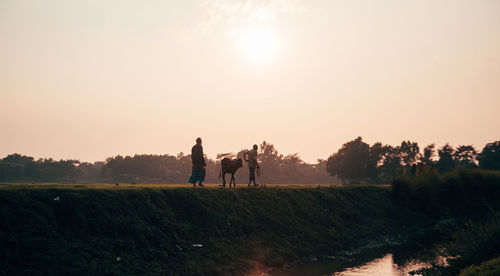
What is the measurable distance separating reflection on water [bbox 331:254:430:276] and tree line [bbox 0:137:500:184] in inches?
2489

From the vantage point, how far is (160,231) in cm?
1972

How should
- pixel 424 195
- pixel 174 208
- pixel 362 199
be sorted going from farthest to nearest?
pixel 424 195
pixel 362 199
pixel 174 208

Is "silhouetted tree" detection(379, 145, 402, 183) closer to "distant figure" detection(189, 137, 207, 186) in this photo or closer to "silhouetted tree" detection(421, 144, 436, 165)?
"silhouetted tree" detection(421, 144, 436, 165)

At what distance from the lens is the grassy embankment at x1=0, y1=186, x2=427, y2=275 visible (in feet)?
49.8

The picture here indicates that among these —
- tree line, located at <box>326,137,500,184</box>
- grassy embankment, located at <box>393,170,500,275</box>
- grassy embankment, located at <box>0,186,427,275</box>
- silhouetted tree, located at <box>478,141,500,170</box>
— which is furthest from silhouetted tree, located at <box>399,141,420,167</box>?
grassy embankment, located at <box>0,186,427,275</box>

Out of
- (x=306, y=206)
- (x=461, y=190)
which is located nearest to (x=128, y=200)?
(x=306, y=206)

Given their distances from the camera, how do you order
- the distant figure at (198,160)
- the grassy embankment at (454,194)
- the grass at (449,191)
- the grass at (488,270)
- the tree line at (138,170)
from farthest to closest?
the tree line at (138,170) < the grass at (449,191) < the grassy embankment at (454,194) < the distant figure at (198,160) < the grass at (488,270)

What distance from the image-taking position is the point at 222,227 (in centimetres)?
2316

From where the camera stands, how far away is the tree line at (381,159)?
106 metres

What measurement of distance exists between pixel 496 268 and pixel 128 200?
16866 millimetres

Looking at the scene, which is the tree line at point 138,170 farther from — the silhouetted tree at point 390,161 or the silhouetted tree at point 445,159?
the silhouetted tree at point 445,159

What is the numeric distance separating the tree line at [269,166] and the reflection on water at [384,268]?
207ft

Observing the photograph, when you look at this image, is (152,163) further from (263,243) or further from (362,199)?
(263,243)

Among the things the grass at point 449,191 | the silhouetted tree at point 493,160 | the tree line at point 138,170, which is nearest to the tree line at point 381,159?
the silhouetted tree at point 493,160
